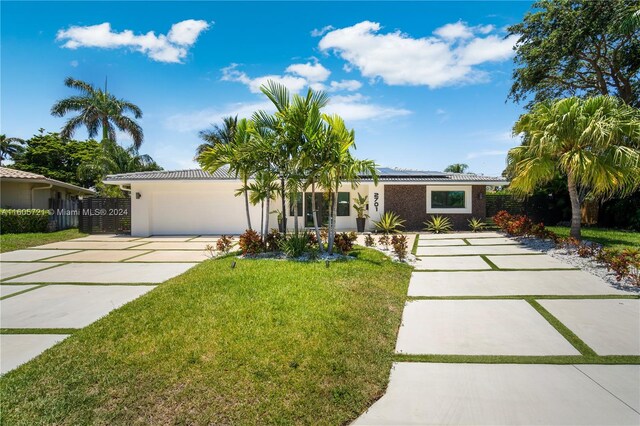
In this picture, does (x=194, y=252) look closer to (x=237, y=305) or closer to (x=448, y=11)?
(x=237, y=305)

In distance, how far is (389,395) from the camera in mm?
3008

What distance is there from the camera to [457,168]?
136 ft

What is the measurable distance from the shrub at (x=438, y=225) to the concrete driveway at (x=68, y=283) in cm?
1036

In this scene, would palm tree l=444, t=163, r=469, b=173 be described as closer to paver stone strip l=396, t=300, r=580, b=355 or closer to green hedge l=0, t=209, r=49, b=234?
paver stone strip l=396, t=300, r=580, b=355

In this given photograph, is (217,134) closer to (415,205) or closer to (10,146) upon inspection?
(415,205)

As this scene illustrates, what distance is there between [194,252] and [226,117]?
2035 centimetres

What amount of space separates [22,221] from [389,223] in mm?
17494

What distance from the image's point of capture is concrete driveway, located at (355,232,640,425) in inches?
108

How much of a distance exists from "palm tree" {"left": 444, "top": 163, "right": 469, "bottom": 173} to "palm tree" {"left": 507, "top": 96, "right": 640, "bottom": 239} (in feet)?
105

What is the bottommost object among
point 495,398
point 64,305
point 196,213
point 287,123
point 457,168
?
point 495,398

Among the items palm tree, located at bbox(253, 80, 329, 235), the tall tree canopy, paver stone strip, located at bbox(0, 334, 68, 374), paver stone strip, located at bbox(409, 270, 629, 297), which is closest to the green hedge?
palm tree, located at bbox(253, 80, 329, 235)

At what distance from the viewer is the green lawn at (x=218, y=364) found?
107 inches

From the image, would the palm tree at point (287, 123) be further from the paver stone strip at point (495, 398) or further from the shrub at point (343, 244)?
the paver stone strip at point (495, 398)

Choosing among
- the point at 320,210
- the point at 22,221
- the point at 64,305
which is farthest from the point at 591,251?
the point at 22,221
